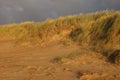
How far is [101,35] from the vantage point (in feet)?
47.3

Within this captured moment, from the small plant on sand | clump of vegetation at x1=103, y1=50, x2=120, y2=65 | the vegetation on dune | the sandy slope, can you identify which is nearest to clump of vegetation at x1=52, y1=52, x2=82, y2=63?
the small plant on sand

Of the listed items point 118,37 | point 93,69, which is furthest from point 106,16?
point 93,69

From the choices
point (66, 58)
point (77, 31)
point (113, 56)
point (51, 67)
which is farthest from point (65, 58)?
point (77, 31)

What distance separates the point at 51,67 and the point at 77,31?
14.9 feet

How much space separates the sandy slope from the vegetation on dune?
2.76 ft

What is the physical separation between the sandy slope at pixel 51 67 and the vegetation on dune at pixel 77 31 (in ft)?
2.76

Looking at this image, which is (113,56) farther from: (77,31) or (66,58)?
(77,31)

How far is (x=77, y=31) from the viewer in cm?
1603

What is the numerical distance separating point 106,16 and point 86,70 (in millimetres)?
5577

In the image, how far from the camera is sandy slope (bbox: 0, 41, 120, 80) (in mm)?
10249

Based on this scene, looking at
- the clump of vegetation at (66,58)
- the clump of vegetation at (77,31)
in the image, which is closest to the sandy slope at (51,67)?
the clump of vegetation at (66,58)

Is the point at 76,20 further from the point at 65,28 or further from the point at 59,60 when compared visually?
the point at 59,60

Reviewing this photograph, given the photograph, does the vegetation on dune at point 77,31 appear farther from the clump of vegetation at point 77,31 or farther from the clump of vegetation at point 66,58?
the clump of vegetation at point 66,58

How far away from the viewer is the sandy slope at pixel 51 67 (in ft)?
33.6
